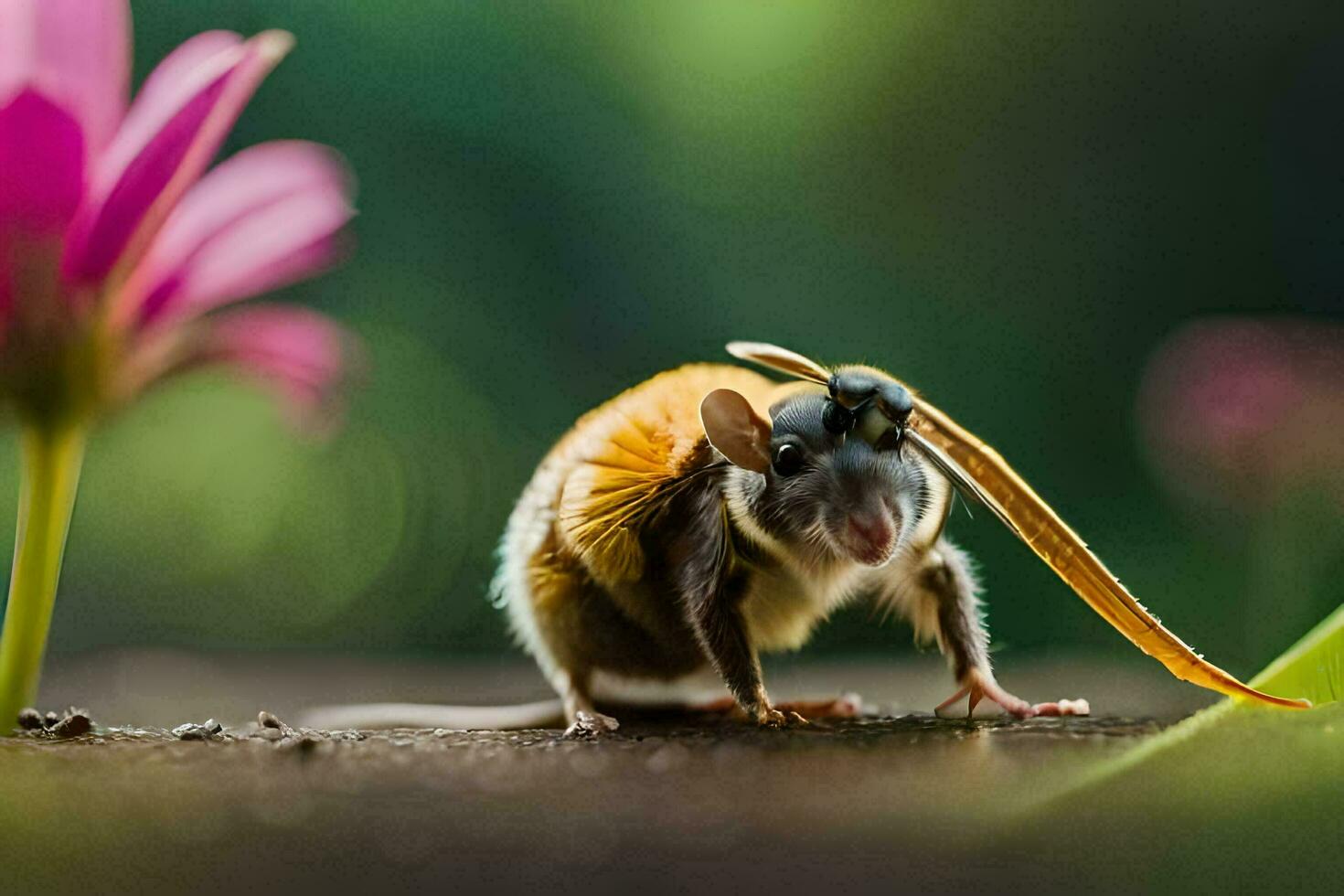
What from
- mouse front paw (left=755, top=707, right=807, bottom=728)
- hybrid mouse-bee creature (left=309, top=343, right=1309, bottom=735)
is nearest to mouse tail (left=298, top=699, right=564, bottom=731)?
hybrid mouse-bee creature (left=309, top=343, right=1309, bottom=735)

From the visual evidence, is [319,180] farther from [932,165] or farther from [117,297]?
[932,165]

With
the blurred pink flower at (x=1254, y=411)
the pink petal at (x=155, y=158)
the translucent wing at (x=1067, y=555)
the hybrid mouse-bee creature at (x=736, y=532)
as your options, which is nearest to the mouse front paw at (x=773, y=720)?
the hybrid mouse-bee creature at (x=736, y=532)

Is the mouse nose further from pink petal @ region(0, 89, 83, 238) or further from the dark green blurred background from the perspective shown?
the dark green blurred background

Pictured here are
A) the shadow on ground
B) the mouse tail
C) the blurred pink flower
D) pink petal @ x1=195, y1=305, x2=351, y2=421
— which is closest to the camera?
the shadow on ground

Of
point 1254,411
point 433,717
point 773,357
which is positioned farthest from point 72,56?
point 1254,411

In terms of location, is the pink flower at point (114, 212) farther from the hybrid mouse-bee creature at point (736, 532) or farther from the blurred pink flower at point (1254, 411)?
the blurred pink flower at point (1254, 411)

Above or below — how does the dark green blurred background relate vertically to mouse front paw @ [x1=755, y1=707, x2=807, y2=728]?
above
